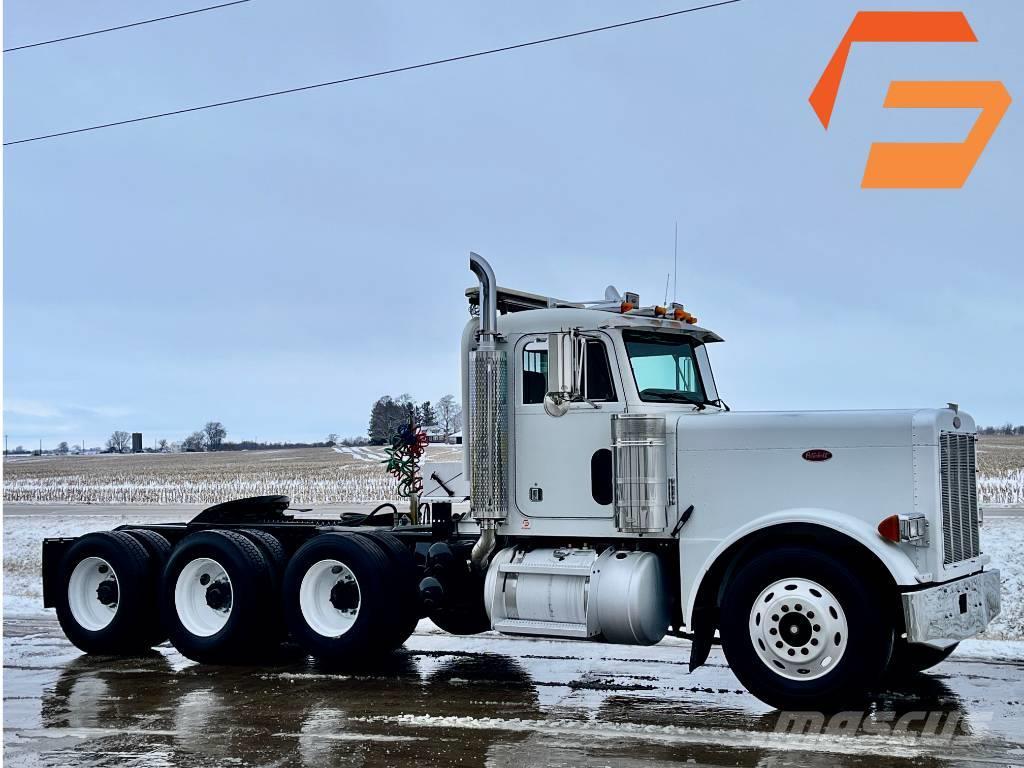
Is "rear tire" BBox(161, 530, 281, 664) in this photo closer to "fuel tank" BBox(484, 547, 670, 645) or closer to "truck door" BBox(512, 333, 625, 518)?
"fuel tank" BBox(484, 547, 670, 645)

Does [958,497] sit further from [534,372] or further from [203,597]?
[203,597]

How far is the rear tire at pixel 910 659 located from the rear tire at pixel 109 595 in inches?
295

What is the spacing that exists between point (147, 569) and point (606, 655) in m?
4.91

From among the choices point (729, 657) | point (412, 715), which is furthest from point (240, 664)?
point (729, 657)

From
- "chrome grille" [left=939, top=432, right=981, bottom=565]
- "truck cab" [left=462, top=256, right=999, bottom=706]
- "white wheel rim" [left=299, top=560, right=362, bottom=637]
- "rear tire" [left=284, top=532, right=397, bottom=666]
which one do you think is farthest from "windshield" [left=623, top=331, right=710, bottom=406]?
"white wheel rim" [left=299, top=560, right=362, bottom=637]

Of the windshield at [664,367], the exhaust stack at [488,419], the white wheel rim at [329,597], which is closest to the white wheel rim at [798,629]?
the windshield at [664,367]

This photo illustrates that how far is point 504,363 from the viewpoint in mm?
10609

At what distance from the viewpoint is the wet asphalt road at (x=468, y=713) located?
7.76m

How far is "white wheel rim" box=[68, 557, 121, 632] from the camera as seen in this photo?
1276 cm

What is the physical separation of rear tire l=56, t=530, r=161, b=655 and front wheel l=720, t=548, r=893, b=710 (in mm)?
6471

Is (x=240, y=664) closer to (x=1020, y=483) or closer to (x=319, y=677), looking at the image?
(x=319, y=677)

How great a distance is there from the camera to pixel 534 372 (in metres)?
10.6

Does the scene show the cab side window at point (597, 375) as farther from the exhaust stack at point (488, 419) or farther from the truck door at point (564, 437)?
the exhaust stack at point (488, 419)

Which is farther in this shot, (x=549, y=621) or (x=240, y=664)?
(x=240, y=664)
